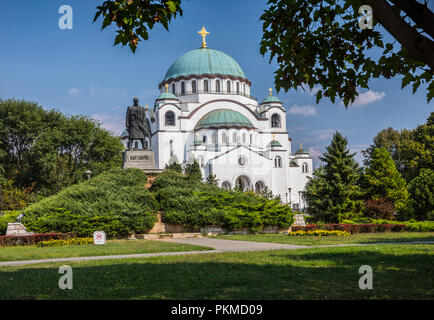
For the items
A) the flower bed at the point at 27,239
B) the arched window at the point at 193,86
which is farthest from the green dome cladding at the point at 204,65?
the flower bed at the point at 27,239

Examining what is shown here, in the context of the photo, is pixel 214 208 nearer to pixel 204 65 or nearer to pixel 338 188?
pixel 338 188

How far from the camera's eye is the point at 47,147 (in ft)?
123

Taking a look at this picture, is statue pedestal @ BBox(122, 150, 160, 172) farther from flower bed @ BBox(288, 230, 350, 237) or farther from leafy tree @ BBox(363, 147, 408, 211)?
leafy tree @ BBox(363, 147, 408, 211)

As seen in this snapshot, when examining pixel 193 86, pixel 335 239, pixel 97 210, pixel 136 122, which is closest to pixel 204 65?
pixel 193 86

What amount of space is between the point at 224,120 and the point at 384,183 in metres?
34.1

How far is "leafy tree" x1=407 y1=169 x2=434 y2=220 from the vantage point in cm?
2570

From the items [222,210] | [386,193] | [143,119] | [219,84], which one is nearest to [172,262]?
[222,210]

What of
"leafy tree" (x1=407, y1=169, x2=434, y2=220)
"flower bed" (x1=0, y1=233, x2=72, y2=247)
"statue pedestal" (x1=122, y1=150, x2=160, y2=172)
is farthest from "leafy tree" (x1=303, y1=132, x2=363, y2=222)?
"flower bed" (x1=0, y1=233, x2=72, y2=247)

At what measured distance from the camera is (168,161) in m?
63.7

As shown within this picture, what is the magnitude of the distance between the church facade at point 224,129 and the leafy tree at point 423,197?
33829 millimetres

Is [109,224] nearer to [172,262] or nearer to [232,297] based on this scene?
[172,262]

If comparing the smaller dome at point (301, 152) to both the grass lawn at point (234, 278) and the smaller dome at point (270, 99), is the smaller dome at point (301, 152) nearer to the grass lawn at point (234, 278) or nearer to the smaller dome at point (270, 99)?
the smaller dome at point (270, 99)

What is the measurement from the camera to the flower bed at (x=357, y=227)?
66.6 feet

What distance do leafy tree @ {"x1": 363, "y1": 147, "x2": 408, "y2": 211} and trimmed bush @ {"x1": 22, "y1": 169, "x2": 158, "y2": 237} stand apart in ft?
58.9
